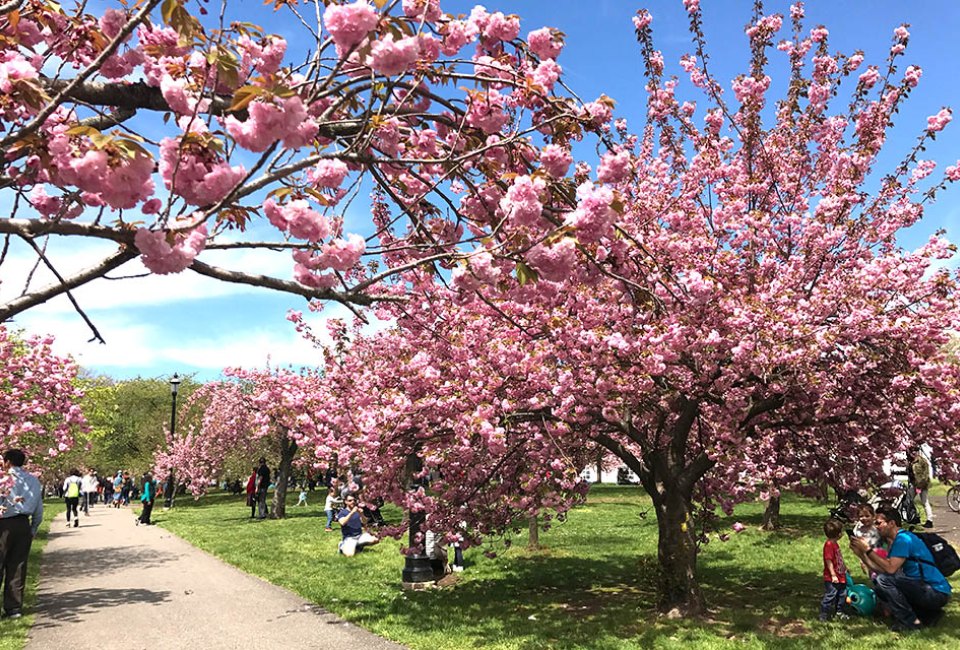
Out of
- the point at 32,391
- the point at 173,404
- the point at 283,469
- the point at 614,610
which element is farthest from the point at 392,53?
the point at 173,404

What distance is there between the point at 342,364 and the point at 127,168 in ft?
29.8

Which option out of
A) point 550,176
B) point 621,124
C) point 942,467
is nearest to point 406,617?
point 550,176

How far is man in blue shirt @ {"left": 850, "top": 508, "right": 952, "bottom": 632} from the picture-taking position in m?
7.26

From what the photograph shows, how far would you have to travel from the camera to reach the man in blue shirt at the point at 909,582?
7262 mm

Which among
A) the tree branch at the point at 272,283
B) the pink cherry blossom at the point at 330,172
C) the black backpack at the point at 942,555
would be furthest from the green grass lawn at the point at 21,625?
the black backpack at the point at 942,555

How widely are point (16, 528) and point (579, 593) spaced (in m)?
7.52

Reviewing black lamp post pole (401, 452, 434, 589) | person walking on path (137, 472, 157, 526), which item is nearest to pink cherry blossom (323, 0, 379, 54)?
black lamp post pole (401, 452, 434, 589)

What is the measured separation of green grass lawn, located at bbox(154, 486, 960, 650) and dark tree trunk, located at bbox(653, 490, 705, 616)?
28 cm

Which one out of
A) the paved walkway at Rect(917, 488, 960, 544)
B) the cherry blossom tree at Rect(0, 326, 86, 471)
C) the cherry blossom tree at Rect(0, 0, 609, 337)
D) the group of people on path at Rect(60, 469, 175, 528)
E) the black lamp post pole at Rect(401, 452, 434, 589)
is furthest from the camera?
the group of people on path at Rect(60, 469, 175, 528)

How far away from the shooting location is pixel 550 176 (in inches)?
176

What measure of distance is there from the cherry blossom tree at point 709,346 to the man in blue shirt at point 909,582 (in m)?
1.01

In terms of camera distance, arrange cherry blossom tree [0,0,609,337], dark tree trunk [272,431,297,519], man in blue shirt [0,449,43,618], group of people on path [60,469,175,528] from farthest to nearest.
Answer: dark tree trunk [272,431,297,519]
group of people on path [60,469,175,528]
man in blue shirt [0,449,43,618]
cherry blossom tree [0,0,609,337]

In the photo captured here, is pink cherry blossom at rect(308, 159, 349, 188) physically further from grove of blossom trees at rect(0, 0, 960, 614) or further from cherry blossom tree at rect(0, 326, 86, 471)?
cherry blossom tree at rect(0, 326, 86, 471)

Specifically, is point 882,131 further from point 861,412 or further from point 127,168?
point 127,168
